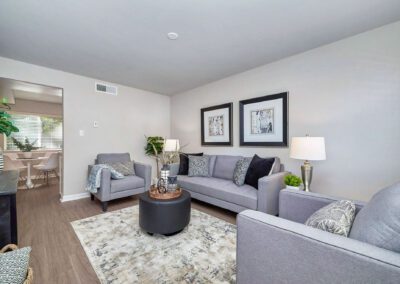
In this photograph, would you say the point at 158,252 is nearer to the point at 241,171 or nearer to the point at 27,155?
the point at 241,171

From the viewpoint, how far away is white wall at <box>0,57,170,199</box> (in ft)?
10.7

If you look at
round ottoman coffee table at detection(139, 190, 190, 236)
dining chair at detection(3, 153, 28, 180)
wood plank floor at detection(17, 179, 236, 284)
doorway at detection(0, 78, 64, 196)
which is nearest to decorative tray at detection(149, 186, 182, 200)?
round ottoman coffee table at detection(139, 190, 190, 236)

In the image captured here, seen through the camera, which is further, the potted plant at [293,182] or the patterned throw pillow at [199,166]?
the patterned throw pillow at [199,166]

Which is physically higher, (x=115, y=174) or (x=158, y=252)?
(x=115, y=174)

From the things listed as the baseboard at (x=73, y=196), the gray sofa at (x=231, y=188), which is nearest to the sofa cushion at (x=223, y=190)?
the gray sofa at (x=231, y=188)

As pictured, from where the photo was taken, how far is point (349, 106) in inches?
90.6

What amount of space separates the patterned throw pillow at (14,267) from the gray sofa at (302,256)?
107cm

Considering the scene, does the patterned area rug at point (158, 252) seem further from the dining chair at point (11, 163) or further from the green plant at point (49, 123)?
the green plant at point (49, 123)

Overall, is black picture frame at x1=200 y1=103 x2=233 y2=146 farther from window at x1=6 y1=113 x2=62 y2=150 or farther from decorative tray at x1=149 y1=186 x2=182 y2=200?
window at x1=6 y1=113 x2=62 y2=150

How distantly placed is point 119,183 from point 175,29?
2.48m

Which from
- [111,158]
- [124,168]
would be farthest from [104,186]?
[111,158]

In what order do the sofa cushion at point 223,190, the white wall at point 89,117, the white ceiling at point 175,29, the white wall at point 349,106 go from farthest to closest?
the white wall at point 89,117
the sofa cushion at point 223,190
the white wall at point 349,106
the white ceiling at point 175,29

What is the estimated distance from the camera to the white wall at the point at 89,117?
10.7 ft

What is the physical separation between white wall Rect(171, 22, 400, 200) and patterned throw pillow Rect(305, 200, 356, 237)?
1.48 meters
